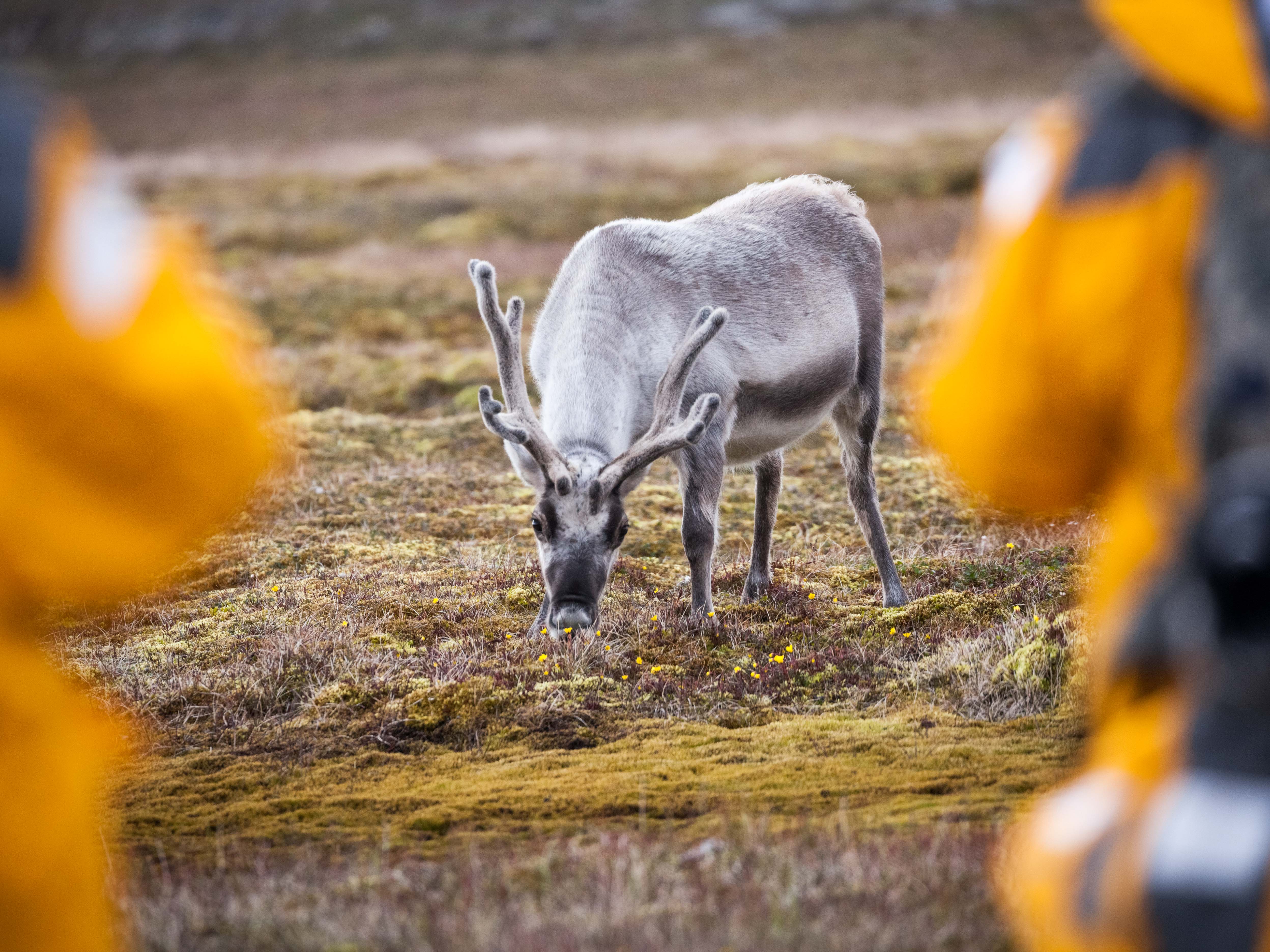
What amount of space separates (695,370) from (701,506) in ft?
2.47

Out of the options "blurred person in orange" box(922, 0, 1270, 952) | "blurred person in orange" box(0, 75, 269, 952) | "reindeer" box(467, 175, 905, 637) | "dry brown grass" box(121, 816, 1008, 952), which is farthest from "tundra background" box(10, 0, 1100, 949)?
"blurred person in orange" box(0, 75, 269, 952)

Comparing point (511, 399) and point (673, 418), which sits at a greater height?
point (511, 399)

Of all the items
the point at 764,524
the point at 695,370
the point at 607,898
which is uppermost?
the point at 695,370

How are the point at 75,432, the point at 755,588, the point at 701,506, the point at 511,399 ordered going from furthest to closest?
1. the point at 755,588
2. the point at 701,506
3. the point at 511,399
4. the point at 75,432

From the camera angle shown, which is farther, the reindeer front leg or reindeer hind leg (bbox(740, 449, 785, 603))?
reindeer hind leg (bbox(740, 449, 785, 603))

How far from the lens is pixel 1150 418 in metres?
1.90

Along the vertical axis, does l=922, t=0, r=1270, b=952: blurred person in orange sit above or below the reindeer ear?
below

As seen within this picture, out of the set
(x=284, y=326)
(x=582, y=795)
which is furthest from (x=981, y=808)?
(x=284, y=326)

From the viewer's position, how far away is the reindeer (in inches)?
255

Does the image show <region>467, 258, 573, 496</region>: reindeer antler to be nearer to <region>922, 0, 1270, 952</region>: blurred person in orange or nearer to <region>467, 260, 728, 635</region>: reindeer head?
<region>467, 260, 728, 635</region>: reindeer head

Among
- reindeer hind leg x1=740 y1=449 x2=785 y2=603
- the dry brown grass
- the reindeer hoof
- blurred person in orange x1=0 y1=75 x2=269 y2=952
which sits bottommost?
the dry brown grass

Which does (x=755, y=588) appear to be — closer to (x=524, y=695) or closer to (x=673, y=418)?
(x=673, y=418)

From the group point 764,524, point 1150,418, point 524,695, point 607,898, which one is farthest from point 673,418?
point 1150,418

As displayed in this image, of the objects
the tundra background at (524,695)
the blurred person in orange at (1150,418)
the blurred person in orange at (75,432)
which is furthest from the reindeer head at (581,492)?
the blurred person in orange at (1150,418)
